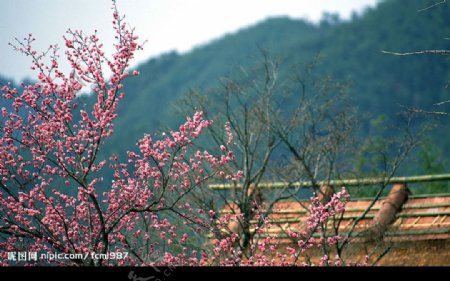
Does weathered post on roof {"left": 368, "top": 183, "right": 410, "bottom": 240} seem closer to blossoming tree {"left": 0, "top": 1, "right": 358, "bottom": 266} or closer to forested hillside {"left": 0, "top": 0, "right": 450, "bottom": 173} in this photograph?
blossoming tree {"left": 0, "top": 1, "right": 358, "bottom": 266}

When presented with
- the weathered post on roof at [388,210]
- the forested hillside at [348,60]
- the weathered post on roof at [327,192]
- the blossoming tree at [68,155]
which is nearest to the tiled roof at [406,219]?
the weathered post on roof at [388,210]

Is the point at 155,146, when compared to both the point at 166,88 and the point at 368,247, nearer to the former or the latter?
the point at 368,247

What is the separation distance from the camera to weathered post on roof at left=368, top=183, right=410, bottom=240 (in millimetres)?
14430

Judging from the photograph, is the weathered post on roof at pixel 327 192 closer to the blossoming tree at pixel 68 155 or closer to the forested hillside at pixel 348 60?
the blossoming tree at pixel 68 155

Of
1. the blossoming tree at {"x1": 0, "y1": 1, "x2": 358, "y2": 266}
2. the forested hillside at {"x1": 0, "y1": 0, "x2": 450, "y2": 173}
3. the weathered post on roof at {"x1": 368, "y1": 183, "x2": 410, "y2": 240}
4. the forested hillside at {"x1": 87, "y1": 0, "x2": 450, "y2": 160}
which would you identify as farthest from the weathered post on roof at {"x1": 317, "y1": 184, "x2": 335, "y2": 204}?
the forested hillside at {"x1": 87, "y1": 0, "x2": 450, "y2": 160}

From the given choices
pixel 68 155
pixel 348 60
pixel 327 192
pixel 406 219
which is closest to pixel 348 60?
pixel 348 60

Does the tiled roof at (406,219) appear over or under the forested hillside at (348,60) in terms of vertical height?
under

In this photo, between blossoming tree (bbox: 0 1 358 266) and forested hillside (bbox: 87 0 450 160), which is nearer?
blossoming tree (bbox: 0 1 358 266)

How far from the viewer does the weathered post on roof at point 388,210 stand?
568 inches

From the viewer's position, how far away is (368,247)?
1448cm

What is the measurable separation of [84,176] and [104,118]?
2.66ft

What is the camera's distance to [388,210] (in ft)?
49.4
